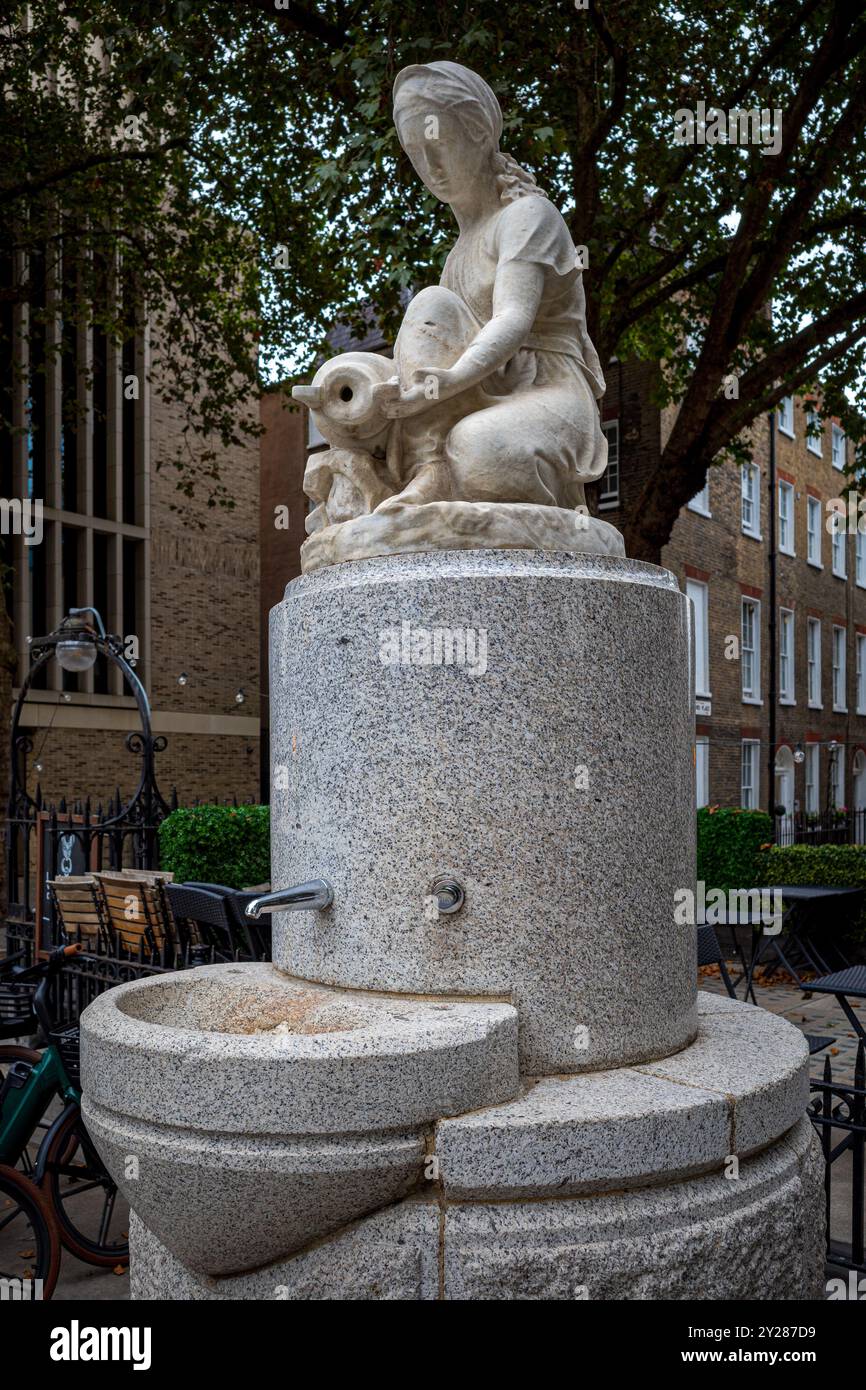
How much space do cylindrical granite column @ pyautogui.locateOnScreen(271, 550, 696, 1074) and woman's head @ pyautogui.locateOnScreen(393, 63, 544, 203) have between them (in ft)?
5.16

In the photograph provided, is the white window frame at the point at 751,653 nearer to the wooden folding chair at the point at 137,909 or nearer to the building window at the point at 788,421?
the building window at the point at 788,421

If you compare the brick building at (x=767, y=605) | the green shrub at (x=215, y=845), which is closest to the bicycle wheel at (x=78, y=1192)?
the green shrub at (x=215, y=845)

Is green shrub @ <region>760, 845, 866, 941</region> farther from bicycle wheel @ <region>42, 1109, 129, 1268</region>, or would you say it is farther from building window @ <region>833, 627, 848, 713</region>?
building window @ <region>833, 627, 848, 713</region>

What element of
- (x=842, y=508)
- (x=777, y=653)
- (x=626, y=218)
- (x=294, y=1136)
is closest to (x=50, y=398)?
(x=626, y=218)

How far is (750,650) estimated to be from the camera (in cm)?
2509

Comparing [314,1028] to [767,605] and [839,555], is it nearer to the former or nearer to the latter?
[767,605]

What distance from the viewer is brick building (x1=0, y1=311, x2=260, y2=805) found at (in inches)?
829

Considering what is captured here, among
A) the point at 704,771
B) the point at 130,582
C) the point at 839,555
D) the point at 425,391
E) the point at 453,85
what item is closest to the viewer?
the point at 425,391

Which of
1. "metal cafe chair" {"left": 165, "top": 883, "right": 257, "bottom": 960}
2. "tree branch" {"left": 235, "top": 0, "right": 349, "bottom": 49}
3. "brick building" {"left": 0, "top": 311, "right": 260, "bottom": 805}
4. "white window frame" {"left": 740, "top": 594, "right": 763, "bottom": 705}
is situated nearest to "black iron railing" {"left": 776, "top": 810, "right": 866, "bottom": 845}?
"metal cafe chair" {"left": 165, "top": 883, "right": 257, "bottom": 960}

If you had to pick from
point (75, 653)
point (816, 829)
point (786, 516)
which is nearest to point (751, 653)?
point (786, 516)

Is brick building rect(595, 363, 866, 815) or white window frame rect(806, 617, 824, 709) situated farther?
white window frame rect(806, 617, 824, 709)

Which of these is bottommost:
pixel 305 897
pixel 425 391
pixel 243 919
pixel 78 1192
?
pixel 78 1192

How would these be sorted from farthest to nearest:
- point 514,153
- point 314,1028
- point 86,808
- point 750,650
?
point 750,650, point 514,153, point 86,808, point 314,1028

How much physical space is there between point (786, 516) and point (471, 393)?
83.5 ft
